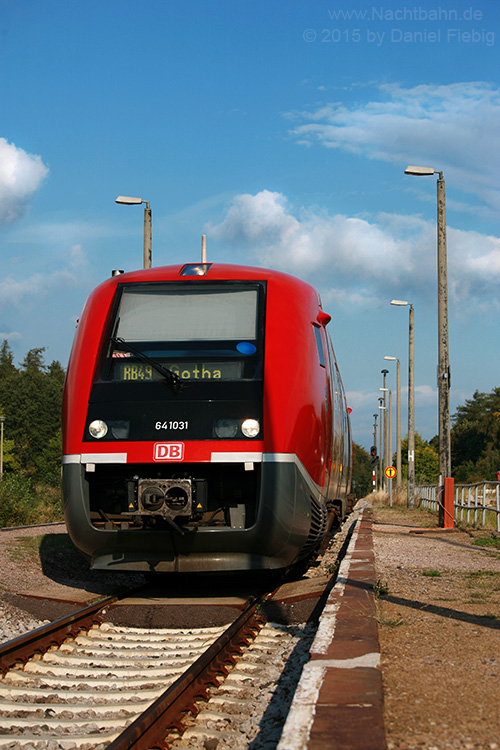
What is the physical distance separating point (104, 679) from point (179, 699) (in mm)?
963

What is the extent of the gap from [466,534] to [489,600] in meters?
10.2

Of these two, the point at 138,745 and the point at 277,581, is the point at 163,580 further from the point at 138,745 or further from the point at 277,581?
the point at 138,745

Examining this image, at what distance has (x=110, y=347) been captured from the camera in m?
8.17

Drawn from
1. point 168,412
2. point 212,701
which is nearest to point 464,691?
point 212,701

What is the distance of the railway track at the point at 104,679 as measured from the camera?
4012mm

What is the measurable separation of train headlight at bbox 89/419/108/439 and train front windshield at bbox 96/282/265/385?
1.69 feet

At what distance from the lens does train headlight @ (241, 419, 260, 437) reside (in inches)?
285

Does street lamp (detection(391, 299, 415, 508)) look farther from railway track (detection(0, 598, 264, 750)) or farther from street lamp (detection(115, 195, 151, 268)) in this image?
railway track (detection(0, 598, 264, 750))

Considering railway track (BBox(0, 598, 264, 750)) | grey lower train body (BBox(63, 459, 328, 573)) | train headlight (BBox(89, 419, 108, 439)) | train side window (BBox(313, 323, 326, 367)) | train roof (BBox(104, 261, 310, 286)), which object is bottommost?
railway track (BBox(0, 598, 264, 750))

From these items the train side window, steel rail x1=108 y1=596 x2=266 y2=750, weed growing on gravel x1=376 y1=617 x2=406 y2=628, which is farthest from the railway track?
the train side window

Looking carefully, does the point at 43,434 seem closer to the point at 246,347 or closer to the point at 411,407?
the point at 411,407

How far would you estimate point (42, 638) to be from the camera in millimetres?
5871

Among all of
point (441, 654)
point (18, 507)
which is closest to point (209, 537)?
point (441, 654)

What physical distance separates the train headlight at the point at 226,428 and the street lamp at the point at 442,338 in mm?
12859
